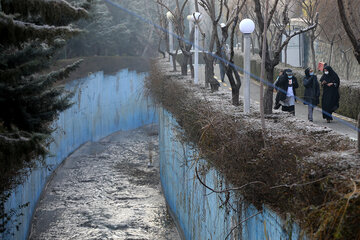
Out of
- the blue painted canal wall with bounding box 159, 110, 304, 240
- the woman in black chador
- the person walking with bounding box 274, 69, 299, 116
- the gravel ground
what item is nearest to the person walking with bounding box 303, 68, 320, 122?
the woman in black chador

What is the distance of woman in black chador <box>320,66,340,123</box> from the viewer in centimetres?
1411

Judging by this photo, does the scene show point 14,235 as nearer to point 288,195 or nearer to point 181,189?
point 181,189

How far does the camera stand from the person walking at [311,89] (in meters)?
14.2

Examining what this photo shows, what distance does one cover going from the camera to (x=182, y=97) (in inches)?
442

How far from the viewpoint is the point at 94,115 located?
27766 mm

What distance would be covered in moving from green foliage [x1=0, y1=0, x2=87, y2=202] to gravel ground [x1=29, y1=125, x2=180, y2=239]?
396 centimetres

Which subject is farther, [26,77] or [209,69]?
[209,69]

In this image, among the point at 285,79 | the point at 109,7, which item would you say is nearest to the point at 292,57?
the point at 109,7

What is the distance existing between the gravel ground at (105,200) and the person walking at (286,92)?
409 cm

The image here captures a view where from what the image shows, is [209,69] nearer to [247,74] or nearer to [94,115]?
[247,74]

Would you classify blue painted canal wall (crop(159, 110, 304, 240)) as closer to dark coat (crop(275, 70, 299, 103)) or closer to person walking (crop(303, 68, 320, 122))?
dark coat (crop(275, 70, 299, 103))

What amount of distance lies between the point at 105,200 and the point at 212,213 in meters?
9.56

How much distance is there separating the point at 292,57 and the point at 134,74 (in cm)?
1022

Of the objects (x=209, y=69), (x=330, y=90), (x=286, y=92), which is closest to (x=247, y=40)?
(x=286, y=92)
